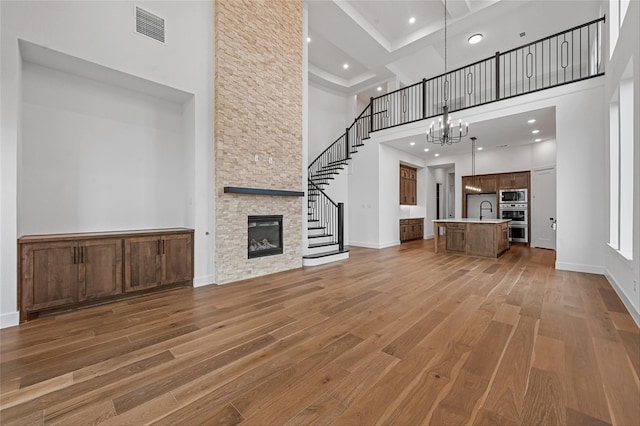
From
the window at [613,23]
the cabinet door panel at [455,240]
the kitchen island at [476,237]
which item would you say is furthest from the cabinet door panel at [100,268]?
the window at [613,23]

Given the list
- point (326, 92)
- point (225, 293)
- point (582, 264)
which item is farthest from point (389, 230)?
point (225, 293)

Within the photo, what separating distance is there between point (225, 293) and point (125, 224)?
1.87 metres

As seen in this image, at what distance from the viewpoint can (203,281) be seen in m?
4.12

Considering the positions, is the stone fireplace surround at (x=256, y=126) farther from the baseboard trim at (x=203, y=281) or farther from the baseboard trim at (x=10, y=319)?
the baseboard trim at (x=10, y=319)

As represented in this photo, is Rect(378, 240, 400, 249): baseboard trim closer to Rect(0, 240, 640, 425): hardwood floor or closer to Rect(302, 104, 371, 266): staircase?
Rect(302, 104, 371, 266): staircase

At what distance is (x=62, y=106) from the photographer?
11.4 feet

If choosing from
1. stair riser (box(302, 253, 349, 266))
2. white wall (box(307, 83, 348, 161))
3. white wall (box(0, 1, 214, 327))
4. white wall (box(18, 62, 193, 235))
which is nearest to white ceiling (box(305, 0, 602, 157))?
white wall (box(307, 83, 348, 161))

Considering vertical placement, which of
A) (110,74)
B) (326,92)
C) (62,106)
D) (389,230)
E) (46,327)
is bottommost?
(46,327)

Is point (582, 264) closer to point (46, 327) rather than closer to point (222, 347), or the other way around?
point (222, 347)

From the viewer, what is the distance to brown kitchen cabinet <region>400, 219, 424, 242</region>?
924 cm

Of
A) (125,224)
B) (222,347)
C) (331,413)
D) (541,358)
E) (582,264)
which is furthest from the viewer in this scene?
(582,264)

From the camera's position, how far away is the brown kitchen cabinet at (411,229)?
9235 mm

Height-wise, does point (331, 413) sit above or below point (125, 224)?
below

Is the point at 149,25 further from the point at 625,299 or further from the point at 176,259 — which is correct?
the point at 625,299
